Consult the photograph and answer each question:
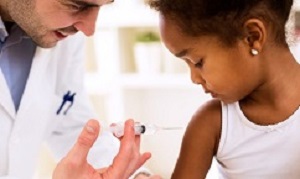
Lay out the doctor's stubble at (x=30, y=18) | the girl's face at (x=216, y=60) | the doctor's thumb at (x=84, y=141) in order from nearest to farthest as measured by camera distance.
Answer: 1. the doctor's thumb at (x=84, y=141)
2. the girl's face at (x=216, y=60)
3. the doctor's stubble at (x=30, y=18)

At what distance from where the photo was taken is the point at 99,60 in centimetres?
→ 231

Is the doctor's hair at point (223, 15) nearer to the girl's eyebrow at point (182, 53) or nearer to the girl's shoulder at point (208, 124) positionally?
the girl's eyebrow at point (182, 53)

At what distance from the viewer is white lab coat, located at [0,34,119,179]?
1268 millimetres

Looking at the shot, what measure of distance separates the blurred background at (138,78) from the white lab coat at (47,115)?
739mm

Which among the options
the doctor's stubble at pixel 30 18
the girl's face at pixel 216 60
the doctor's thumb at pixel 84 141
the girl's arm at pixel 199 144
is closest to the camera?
the doctor's thumb at pixel 84 141

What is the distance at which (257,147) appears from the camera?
108 cm

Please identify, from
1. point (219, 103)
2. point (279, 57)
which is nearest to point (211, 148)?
point (219, 103)

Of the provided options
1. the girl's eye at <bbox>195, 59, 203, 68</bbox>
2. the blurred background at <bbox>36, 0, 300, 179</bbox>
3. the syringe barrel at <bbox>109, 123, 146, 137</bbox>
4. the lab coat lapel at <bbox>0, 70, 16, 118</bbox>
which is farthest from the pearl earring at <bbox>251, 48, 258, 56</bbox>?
the blurred background at <bbox>36, 0, 300, 179</bbox>

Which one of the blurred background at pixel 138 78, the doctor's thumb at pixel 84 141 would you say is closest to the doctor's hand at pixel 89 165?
the doctor's thumb at pixel 84 141

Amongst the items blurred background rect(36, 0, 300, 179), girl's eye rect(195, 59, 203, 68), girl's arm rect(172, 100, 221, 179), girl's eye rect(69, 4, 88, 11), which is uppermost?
girl's eye rect(69, 4, 88, 11)

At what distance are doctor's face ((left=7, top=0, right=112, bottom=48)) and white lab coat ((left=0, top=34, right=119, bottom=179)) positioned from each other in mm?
121

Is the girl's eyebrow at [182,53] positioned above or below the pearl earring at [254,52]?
below

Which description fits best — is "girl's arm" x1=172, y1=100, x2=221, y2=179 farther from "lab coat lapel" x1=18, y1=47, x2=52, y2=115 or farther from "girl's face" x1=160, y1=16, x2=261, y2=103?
"lab coat lapel" x1=18, y1=47, x2=52, y2=115

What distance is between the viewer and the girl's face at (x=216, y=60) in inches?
39.0
